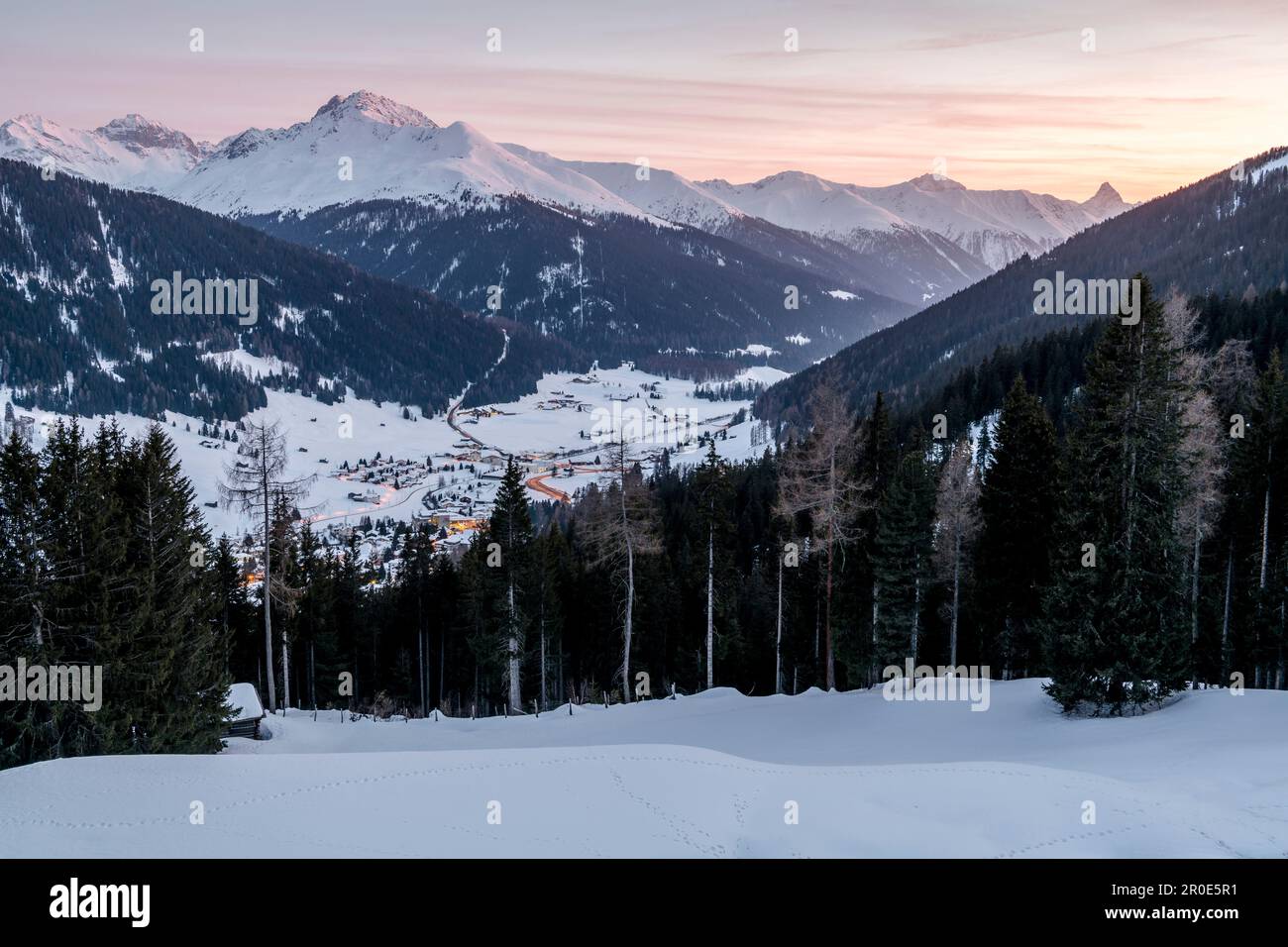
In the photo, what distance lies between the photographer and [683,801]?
13500 mm

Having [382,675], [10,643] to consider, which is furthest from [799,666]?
[10,643]

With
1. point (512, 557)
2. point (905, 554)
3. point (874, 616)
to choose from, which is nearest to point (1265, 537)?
point (905, 554)

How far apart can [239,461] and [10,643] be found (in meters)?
14.5

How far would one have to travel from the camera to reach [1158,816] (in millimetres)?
12039

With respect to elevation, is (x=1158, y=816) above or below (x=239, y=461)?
below

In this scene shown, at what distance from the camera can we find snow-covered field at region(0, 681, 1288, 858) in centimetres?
1172

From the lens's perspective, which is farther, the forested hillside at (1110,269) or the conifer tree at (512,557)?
the forested hillside at (1110,269)

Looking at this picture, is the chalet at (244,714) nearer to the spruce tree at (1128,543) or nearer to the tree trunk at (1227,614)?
the spruce tree at (1128,543)

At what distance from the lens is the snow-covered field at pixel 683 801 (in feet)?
38.4

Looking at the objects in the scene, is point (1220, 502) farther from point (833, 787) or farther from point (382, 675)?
point (382, 675)

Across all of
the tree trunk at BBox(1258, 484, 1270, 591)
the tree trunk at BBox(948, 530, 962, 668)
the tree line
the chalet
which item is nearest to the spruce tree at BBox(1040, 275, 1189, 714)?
the tree line

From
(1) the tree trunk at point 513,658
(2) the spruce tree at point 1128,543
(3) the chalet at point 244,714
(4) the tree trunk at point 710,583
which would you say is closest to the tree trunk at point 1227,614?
(2) the spruce tree at point 1128,543

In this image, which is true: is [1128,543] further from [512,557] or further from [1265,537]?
[512,557]
